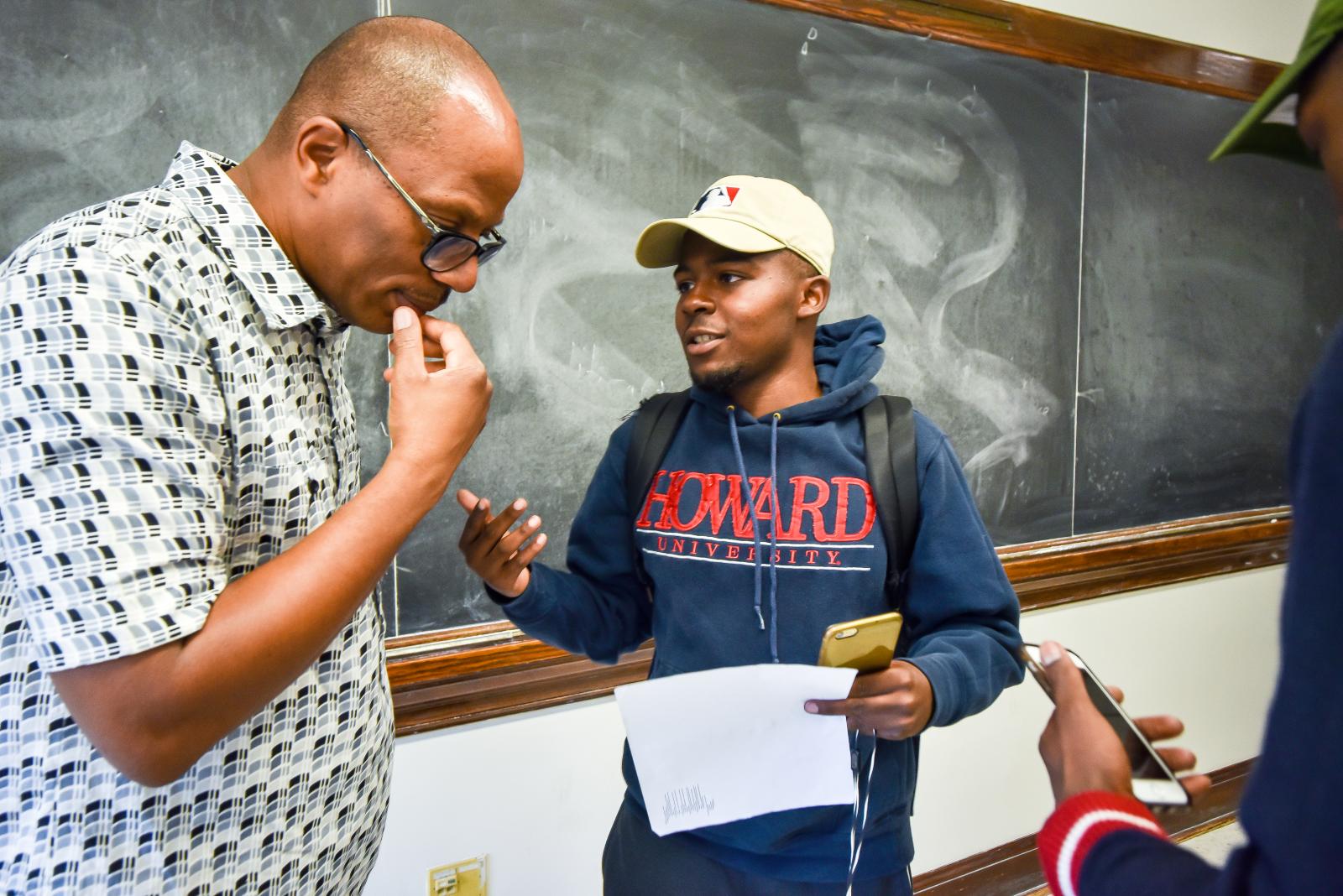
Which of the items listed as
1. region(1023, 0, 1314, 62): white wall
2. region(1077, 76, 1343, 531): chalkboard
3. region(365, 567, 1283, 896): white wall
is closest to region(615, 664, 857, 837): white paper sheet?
region(365, 567, 1283, 896): white wall

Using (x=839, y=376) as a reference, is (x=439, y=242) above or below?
above

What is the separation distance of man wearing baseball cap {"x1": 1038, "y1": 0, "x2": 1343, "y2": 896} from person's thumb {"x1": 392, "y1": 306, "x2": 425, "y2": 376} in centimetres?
72

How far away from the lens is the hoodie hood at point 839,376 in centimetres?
125

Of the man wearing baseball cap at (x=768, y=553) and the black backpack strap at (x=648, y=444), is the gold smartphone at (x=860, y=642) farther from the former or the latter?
the black backpack strap at (x=648, y=444)

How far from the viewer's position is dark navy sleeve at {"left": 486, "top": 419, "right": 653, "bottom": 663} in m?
1.30

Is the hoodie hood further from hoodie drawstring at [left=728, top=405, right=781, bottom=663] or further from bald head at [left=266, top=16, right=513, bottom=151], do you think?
bald head at [left=266, top=16, right=513, bottom=151]

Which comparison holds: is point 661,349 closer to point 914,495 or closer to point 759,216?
point 759,216

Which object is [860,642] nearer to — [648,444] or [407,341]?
[648,444]

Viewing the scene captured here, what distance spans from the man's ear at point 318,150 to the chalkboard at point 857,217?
727 millimetres

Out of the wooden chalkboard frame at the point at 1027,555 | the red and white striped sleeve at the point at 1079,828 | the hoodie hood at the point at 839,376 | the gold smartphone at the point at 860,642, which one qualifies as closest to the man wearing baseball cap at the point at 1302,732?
the red and white striped sleeve at the point at 1079,828

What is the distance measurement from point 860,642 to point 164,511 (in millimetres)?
710

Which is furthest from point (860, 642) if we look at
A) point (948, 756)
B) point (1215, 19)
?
point (1215, 19)

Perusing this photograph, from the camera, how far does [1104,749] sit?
2.31 feet

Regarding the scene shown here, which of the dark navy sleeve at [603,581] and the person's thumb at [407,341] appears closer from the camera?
the person's thumb at [407,341]
